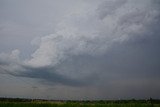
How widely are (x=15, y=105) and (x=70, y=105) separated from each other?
6.29 metres

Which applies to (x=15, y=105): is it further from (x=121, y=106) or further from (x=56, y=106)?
(x=121, y=106)

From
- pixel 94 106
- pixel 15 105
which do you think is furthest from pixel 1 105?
pixel 94 106

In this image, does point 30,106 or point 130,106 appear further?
point 30,106

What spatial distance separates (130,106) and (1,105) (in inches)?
574

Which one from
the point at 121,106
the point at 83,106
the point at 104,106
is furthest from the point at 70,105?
the point at 121,106

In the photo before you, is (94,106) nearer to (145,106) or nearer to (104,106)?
(104,106)

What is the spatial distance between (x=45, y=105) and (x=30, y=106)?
1.77 m

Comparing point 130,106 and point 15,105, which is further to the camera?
point 15,105

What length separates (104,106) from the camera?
92.3ft

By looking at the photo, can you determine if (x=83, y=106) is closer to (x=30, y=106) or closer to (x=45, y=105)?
(x=45, y=105)

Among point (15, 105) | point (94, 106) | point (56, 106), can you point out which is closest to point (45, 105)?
point (56, 106)

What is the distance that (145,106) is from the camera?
90.6ft

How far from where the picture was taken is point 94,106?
91.1ft

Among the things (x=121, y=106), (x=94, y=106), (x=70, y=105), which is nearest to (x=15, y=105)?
(x=70, y=105)
